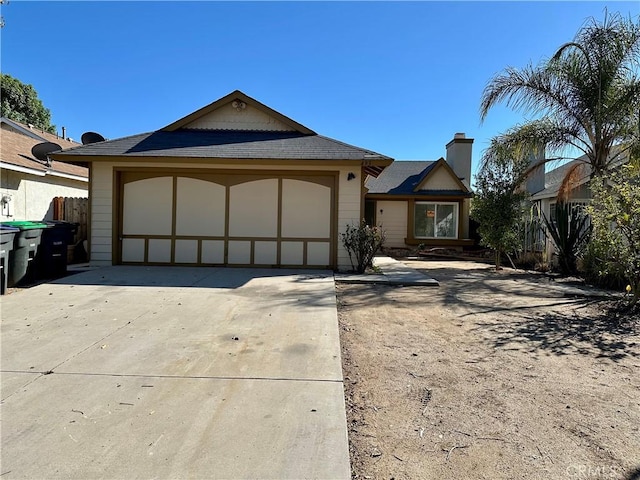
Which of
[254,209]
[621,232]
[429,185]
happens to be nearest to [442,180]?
[429,185]

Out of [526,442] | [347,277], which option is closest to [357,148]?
[347,277]

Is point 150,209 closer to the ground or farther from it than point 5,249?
farther from it

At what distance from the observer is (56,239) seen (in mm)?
8180

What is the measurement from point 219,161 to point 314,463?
27.5 feet

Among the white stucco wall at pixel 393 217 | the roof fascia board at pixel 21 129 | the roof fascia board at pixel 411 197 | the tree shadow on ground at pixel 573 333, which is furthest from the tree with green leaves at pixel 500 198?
the roof fascia board at pixel 21 129

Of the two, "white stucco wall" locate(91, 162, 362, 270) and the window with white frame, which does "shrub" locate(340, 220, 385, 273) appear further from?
the window with white frame

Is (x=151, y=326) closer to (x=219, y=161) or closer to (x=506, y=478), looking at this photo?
(x=506, y=478)

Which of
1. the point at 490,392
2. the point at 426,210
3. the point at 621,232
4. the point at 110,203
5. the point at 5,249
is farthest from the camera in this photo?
the point at 426,210

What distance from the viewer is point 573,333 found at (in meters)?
5.25

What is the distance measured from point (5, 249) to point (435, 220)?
1539 centimetres

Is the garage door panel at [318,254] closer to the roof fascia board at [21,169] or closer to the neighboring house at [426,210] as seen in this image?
the roof fascia board at [21,169]

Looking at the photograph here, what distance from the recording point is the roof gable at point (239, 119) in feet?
38.2

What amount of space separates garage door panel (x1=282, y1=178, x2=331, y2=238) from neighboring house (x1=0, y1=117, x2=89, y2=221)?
6.82 meters

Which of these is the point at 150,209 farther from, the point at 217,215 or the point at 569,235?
the point at 569,235
